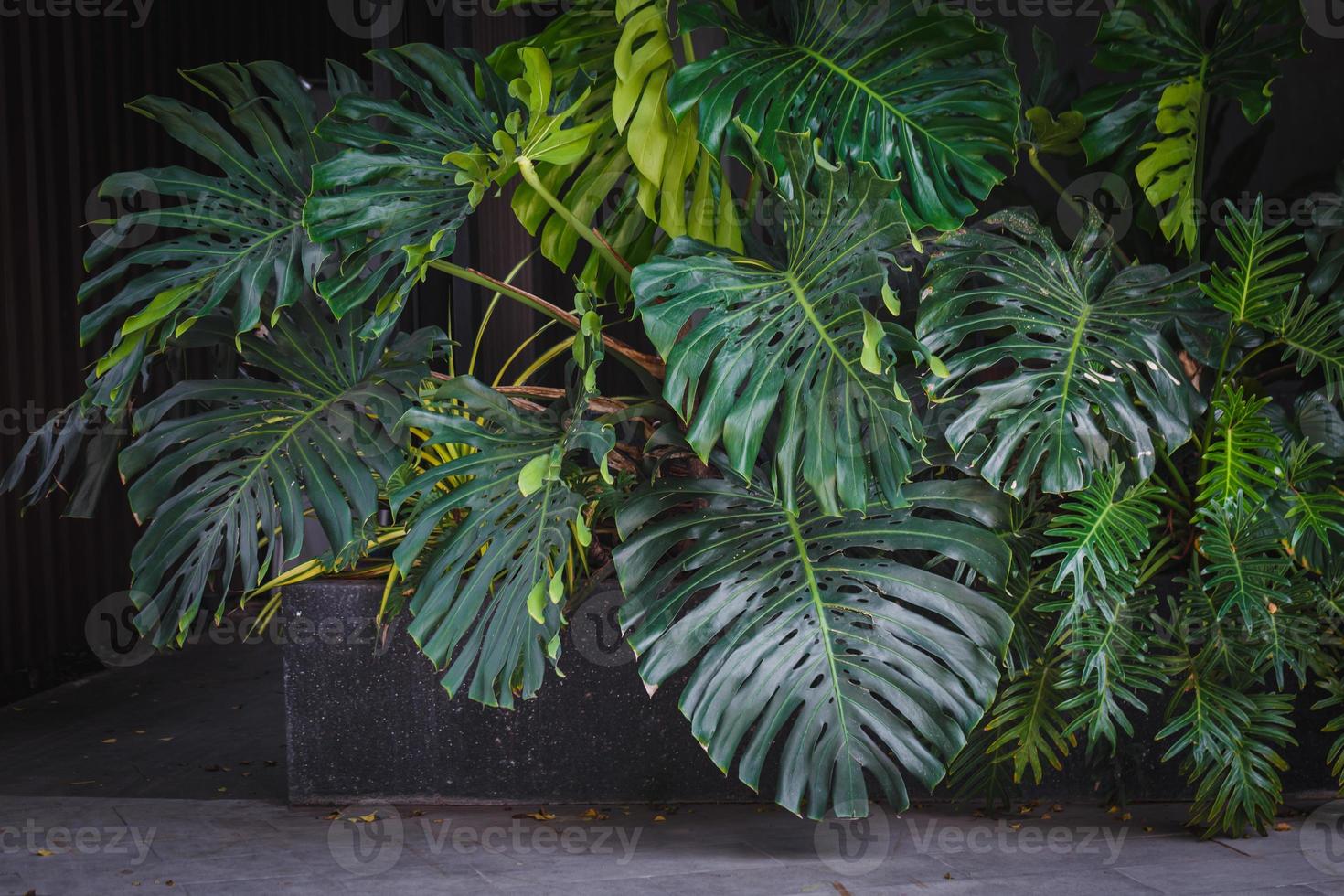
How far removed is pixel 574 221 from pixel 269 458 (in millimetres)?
741

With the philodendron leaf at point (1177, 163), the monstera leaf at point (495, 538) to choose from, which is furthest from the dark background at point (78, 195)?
the monstera leaf at point (495, 538)

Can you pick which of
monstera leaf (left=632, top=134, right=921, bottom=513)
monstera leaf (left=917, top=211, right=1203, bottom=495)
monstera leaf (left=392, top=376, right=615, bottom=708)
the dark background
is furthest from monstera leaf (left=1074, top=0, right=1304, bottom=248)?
monstera leaf (left=392, top=376, right=615, bottom=708)

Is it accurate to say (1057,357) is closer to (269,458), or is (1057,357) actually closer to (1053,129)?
(1053,129)

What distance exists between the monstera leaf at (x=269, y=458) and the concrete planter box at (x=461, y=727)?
299 mm

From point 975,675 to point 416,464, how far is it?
1.36 metres

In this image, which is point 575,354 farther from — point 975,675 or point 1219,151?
point 1219,151

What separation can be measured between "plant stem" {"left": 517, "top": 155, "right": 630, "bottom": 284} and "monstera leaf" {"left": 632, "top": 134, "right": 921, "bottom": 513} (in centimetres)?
31

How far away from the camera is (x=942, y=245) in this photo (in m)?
2.32

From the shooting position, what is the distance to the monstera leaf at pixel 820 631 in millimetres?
2078

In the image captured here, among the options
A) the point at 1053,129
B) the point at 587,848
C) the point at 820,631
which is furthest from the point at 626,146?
the point at 587,848

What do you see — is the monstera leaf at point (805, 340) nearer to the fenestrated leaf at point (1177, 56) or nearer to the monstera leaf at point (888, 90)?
the monstera leaf at point (888, 90)

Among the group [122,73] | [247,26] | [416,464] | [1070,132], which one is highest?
[247,26]

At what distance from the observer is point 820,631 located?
2.14 m

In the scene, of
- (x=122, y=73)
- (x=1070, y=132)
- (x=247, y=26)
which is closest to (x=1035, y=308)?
(x=1070, y=132)
